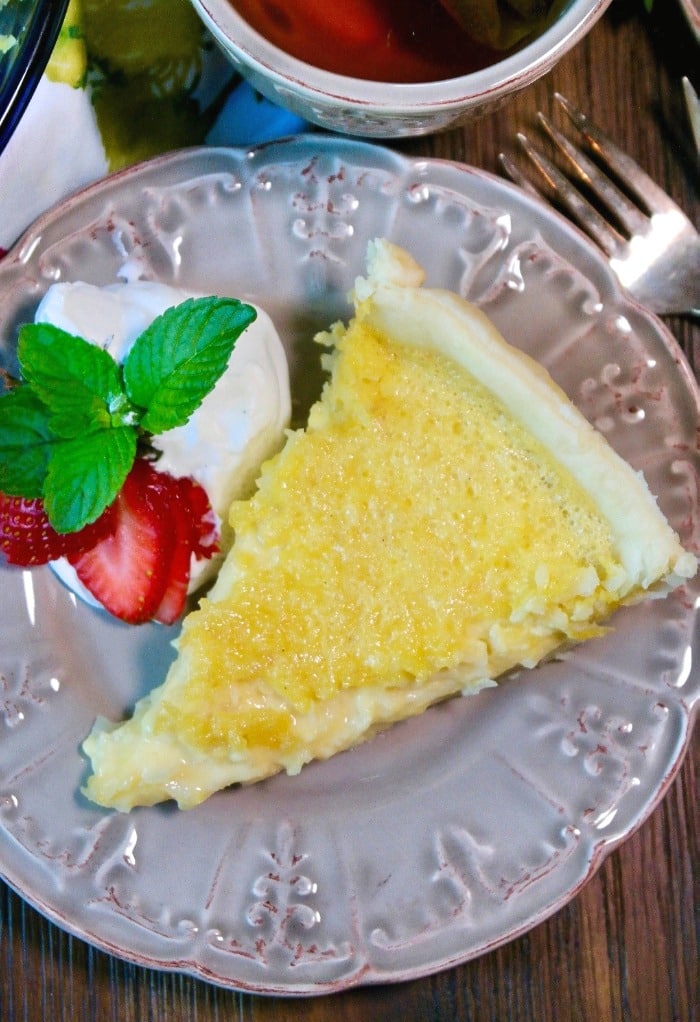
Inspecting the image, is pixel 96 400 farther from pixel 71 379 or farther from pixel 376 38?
pixel 376 38

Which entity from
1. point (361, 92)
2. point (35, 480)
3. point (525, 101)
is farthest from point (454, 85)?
point (35, 480)

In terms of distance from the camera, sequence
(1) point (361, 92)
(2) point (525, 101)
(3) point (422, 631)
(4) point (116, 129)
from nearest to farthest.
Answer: (1) point (361, 92) → (3) point (422, 631) → (4) point (116, 129) → (2) point (525, 101)

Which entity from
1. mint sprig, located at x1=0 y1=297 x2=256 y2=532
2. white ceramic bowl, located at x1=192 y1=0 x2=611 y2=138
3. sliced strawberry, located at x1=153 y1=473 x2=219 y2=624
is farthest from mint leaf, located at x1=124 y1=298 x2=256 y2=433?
white ceramic bowl, located at x1=192 y1=0 x2=611 y2=138

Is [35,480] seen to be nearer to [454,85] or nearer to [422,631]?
[422,631]

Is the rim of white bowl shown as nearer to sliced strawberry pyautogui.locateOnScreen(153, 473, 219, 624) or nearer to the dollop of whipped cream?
the dollop of whipped cream

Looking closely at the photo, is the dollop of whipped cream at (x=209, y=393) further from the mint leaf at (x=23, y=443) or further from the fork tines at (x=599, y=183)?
the fork tines at (x=599, y=183)

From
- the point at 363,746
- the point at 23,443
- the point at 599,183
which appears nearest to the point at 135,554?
the point at 23,443
